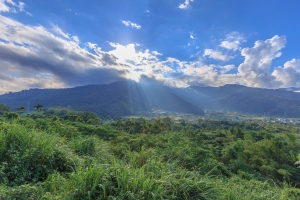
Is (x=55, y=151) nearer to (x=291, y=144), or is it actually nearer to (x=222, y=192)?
(x=222, y=192)

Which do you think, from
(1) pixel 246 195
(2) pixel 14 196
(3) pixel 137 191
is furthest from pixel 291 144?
(2) pixel 14 196

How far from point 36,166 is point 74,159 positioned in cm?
74

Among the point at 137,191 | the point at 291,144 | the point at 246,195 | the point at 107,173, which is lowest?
the point at 291,144

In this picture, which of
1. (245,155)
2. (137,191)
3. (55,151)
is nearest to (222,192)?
(137,191)

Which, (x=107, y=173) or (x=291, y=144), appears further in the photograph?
(x=291, y=144)

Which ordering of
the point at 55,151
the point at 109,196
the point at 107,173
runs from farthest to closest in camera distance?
the point at 55,151 < the point at 107,173 < the point at 109,196

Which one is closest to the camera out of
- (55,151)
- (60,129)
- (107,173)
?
(107,173)

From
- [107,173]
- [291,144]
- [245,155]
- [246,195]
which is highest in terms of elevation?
[107,173]

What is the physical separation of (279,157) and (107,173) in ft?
70.1

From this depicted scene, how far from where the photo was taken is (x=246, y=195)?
10.5 ft

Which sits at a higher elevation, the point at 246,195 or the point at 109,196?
the point at 109,196

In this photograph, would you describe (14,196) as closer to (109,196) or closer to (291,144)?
(109,196)

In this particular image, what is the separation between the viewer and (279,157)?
18656 mm

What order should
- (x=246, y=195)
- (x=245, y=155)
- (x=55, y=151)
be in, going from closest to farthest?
(x=246, y=195) < (x=55, y=151) < (x=245, y=155)
